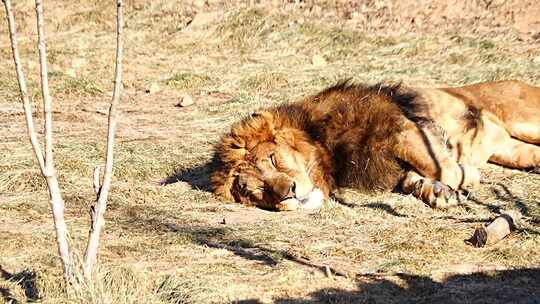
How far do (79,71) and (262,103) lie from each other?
3.46 meters

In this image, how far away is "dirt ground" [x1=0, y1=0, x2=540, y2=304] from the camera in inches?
168

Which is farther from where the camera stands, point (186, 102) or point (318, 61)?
point (318, 61)

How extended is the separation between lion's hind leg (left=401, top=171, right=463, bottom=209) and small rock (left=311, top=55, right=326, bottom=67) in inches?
203

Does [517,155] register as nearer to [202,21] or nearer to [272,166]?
[272,166]

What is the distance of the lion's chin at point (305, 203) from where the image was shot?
581 centimetres

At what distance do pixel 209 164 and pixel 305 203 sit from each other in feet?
3.92

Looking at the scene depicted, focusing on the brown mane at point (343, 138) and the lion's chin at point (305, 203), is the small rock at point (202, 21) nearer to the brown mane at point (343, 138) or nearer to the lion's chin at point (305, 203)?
the brown mane at point (343, 138)

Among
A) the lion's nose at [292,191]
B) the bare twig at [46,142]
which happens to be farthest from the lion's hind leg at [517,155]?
the bare twig at [46,142]

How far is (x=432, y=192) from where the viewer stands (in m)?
5.77

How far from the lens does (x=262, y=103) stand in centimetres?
961

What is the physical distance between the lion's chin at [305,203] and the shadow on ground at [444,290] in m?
1.52

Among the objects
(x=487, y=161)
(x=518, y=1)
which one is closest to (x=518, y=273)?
(x=487, y=161)

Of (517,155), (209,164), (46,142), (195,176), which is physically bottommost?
(195,176)

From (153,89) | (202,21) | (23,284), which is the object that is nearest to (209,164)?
(23,284)
